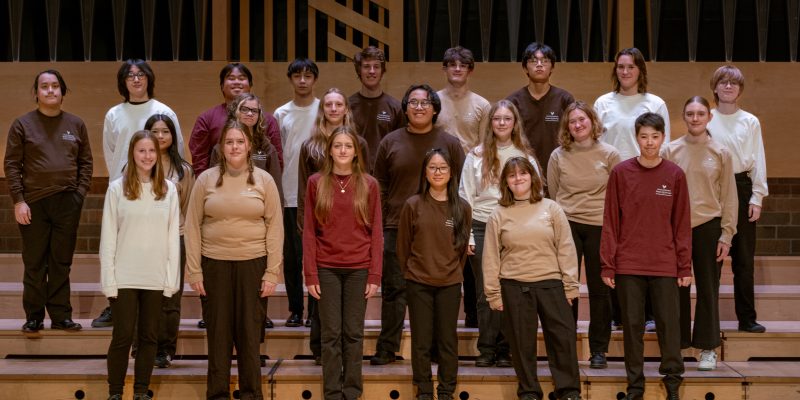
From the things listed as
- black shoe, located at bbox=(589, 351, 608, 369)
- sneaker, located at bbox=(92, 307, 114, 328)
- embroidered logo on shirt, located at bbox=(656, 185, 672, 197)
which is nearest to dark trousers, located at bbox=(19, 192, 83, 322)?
sneaker, located at bbox=(92, 307, 114, 328)

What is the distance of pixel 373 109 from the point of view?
514 centimetres

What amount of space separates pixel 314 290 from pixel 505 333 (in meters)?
0.97

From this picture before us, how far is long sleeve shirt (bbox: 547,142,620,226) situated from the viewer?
4496mm

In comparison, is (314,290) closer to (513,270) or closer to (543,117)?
(513,270)

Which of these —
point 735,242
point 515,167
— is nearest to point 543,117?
point 515,167

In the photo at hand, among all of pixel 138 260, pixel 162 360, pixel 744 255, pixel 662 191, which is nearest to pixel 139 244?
pixel 138 260

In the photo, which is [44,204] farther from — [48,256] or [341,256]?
[341,256]

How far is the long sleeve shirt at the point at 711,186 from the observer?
4492 mm

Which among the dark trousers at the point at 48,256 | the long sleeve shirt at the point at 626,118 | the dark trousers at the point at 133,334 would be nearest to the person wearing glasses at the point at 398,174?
the long sleeve shirt at the point at 626,118

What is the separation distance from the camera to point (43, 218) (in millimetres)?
4879

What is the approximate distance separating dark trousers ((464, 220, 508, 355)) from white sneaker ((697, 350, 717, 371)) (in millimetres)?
1012

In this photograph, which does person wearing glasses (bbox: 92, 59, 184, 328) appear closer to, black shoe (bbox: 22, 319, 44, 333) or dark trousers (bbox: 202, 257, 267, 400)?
black shoe (bbox: 22, 319, 44, 333)

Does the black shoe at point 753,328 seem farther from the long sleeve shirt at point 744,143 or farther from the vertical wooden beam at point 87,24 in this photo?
the vertical wooden beam at point 87,24

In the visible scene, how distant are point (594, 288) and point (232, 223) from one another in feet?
6.07
